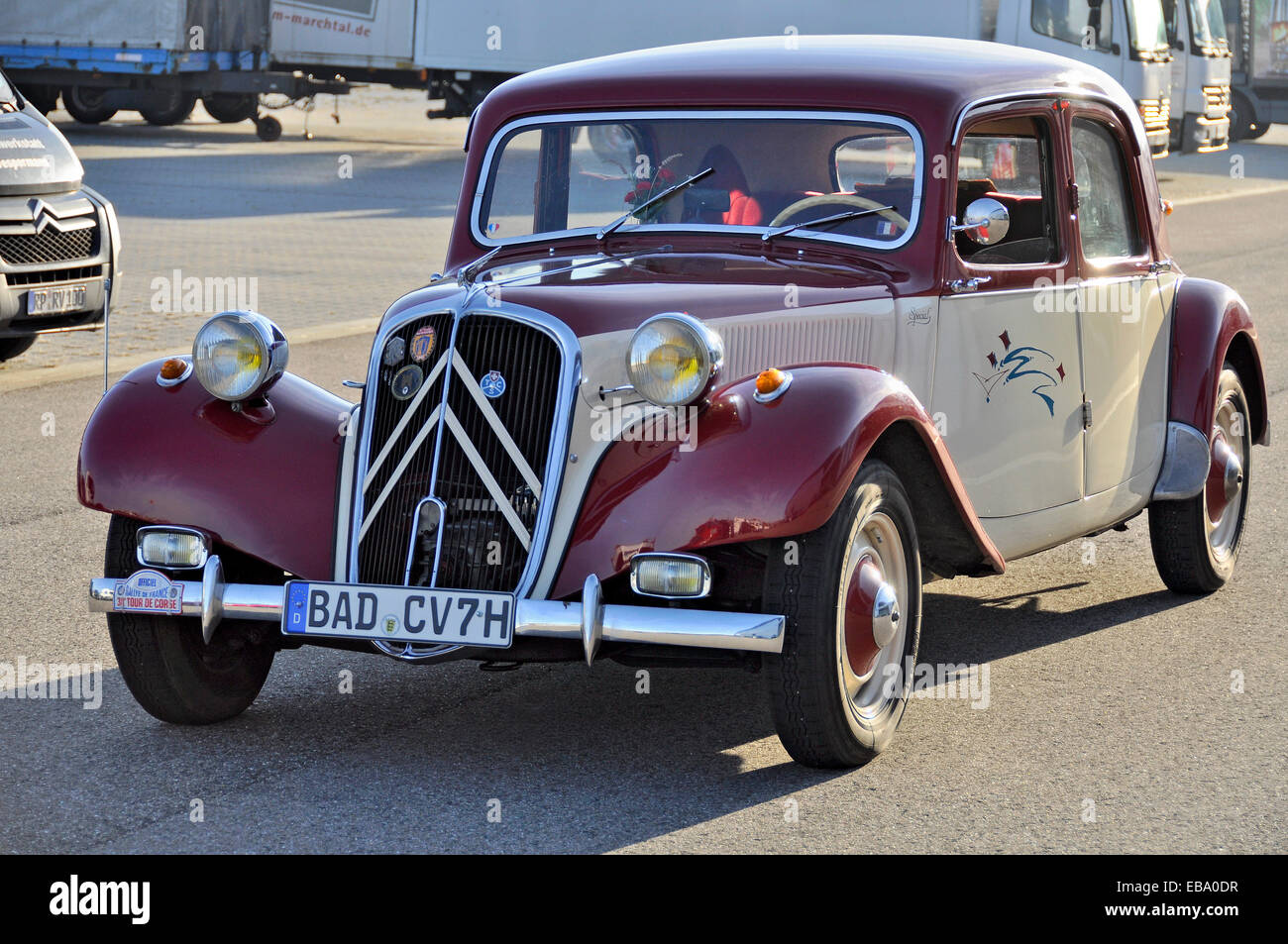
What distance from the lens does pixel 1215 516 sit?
21.0 ft

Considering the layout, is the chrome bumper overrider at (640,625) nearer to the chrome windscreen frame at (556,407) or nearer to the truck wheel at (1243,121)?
the chrome windscreen frame at (556,407)

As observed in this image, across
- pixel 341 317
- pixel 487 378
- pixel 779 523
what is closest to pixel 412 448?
pixel 487 378

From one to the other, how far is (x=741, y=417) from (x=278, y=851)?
1.47 metres

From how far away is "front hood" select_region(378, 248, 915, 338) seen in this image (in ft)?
14.7

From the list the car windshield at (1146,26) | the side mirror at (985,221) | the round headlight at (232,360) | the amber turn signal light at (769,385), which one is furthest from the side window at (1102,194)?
the car windshield at (1146,26)

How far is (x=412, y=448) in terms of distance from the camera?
14.5 feet

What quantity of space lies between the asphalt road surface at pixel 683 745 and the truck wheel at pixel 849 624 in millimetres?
137

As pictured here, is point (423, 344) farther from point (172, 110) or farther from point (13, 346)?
point (172, 110)

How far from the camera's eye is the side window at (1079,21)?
78.3 feet

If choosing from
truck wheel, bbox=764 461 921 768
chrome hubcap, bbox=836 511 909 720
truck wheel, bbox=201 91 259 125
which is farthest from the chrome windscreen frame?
truck wheel, bbox=201 91 259 125

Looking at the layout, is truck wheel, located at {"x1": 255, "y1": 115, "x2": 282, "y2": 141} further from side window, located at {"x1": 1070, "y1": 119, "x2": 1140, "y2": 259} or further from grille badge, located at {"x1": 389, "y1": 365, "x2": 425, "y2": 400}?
grille badge, located at {"x1": 389, "y1": 365, "x2": 425, "y2": 400}

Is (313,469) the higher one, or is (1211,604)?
(313,469)

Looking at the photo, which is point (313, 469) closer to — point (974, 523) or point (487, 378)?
point (487, 378)
